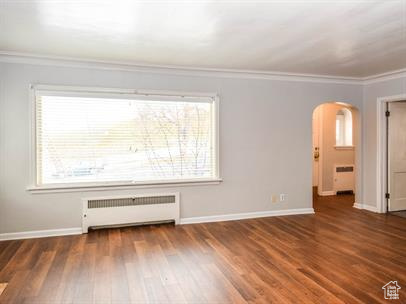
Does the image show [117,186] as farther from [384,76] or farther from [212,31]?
[384,76]

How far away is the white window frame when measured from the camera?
411cm

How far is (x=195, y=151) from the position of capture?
4926mm

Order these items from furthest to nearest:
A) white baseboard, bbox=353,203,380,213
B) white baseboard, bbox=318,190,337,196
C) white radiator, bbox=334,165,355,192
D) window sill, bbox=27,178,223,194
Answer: white radiator, bbox=334,165,355,192 → white baseboard, bbox=318,190,337,196 → white baseboard, bbox=353,203,380,213 → window sill, bbox=27,178,223,194

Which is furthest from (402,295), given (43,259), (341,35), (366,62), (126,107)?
(126,107)

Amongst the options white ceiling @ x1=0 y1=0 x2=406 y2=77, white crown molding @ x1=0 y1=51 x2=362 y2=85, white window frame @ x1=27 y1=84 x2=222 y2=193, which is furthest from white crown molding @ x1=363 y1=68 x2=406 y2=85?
white window frame @ x1=27 y1=84 x2=222 y2=193

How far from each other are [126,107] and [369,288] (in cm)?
376

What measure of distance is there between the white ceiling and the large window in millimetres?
636

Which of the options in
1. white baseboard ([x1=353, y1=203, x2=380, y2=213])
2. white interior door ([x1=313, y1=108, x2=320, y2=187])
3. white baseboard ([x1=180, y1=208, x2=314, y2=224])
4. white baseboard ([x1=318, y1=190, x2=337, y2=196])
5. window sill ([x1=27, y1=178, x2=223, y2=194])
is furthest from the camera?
white interior door ([x1=313, y1=108, x2=320, y2=187])

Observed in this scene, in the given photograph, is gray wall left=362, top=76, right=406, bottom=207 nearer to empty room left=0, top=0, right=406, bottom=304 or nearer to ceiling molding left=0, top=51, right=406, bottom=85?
empty room left=0, top=0, right=406, bottom=304

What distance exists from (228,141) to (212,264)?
7.47 feet

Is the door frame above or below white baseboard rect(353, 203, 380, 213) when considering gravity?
Answer: above

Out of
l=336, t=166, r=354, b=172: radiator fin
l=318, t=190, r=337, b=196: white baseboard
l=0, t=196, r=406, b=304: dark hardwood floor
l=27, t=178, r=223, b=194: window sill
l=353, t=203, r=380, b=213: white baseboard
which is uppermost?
l=336, t=166, r=354, b=172: radiator fin

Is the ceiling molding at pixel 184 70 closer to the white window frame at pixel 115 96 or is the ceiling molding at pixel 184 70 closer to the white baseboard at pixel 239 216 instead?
the white window frame at pixel 115 96

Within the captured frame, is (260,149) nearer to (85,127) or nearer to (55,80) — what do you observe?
(85,127)
